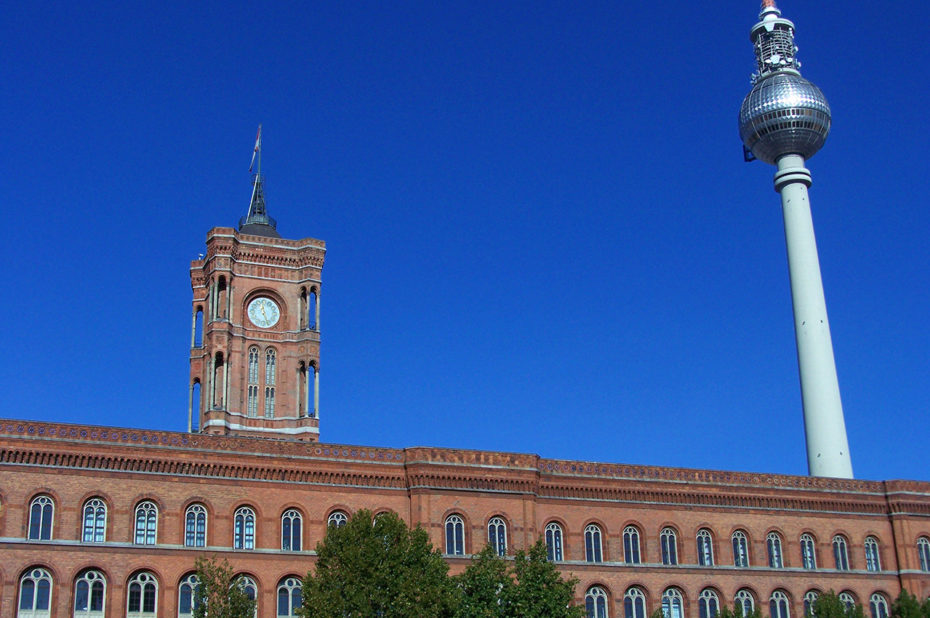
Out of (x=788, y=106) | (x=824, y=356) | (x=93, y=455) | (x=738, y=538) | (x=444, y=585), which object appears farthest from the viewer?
(x=788, y=106)

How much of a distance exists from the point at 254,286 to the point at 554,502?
42.7m

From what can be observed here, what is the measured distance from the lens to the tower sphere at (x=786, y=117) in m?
88.0

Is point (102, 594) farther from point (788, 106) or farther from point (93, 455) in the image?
point (788, 106)

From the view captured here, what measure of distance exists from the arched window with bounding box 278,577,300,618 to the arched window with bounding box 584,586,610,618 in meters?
15.6

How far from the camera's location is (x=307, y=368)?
3784 inches

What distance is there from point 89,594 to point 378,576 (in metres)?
13.6

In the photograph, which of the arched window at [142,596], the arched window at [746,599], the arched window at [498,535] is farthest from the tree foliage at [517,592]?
the arched window at [746,599]

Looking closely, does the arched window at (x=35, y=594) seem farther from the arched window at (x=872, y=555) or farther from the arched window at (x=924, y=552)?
the arched window at (x=924, y=552)

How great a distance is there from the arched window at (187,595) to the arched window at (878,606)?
3940 centimetres

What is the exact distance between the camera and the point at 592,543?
208 ft

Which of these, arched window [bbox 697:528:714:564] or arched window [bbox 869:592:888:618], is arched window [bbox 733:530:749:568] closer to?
arched window [bbox 697:528:714:564]

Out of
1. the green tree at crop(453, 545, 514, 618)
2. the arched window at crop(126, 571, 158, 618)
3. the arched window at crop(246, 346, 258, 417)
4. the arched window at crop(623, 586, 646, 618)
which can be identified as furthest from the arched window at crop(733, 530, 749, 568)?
the arched window at crop(246, 346, 258, 417)

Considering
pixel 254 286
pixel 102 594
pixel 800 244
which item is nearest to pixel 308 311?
pixel 254 286

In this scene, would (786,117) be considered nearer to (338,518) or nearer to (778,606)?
(778,606)
